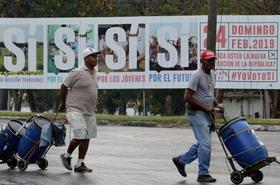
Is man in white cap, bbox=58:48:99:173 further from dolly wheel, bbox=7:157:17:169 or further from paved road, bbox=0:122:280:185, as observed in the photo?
dolly wheel, bbox=7:157:17:169

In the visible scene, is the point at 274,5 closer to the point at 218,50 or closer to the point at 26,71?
the point at 218,50

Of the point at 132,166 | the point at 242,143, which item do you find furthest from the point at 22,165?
the point at 242,143

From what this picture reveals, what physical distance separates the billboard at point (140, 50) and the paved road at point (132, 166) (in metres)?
9.24

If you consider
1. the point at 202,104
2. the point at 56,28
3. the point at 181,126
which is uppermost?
the point at 56,28

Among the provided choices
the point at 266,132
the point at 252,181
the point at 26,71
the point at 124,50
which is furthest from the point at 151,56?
the point at 252,181

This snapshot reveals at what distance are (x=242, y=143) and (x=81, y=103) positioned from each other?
238cm

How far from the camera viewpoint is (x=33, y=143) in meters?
10.6

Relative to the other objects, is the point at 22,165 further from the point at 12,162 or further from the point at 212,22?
the point at 212,22

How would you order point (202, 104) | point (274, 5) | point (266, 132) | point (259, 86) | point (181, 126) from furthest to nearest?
point (274, 5), point (259, 86), point (181, 126), point (266, 132), point (202, 104)

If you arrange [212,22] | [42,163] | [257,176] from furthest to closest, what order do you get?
1. [212,22]
2. [42,163]
3. [257,176]

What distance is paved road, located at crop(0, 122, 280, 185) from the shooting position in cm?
984

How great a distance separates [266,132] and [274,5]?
43.0 ft

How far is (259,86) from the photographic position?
91.6ft

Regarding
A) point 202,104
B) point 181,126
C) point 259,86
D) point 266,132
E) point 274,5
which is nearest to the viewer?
point 202,104
